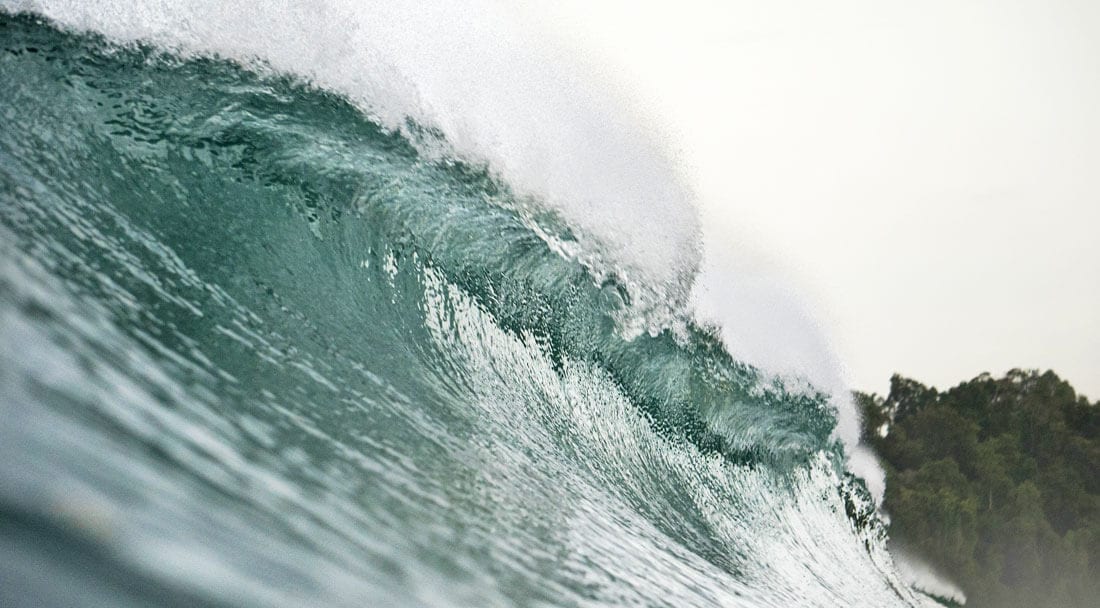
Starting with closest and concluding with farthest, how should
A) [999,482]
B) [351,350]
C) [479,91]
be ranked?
1. [351,350]
2. [479,91]
3. [999,482]

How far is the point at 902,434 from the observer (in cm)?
3462

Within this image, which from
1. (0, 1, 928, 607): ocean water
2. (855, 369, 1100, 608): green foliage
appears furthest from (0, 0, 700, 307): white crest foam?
(855, 369, 1100, 608): green foliage

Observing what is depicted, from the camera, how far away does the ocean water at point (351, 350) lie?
3.67 feet

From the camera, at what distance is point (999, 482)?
32.4 metres

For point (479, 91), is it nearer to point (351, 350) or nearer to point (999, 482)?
point (351, 350)

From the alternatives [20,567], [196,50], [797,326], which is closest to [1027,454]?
[797,326]

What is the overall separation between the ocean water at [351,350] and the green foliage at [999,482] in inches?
890

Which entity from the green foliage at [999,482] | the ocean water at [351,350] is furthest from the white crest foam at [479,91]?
the green foliage at [999,482]

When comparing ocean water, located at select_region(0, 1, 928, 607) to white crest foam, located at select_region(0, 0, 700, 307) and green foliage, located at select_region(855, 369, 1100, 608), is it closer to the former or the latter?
white crest foam, located at select_region(0, 0, 700, 307)

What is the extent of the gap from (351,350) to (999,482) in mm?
35011

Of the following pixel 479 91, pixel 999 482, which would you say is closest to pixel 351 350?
pixel 479 91

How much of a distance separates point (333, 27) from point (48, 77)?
228 centimetres

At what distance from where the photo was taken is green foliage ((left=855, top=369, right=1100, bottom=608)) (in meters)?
28.3

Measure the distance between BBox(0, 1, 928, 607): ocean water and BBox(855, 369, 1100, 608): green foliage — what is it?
74.1 feet
